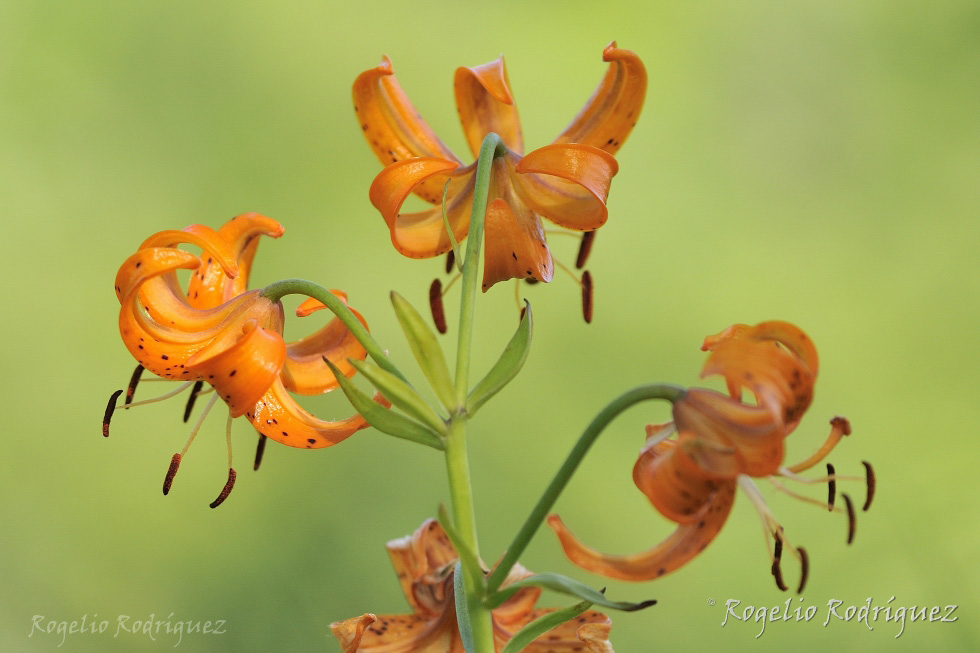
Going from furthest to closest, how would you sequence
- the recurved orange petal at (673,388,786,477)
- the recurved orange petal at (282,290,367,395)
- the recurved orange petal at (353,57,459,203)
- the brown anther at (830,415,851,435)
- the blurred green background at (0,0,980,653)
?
the blurred green background at (0,0,980,653) < the recurved orange petal at (353,57,459,203) < the recurved orange petal at (282,290,367,395) < the brown anther at (830,415,851,435) < the recurved orange petal at (673,388,786,477)

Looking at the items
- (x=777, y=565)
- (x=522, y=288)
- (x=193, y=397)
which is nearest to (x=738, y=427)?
(x=777, y=565)

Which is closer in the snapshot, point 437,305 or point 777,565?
point 777,565

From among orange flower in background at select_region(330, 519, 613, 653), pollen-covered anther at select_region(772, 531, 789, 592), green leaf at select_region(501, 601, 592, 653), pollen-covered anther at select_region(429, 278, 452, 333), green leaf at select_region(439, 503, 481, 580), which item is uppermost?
pollen-covered anther at select_region(429, 278, 452, 333)

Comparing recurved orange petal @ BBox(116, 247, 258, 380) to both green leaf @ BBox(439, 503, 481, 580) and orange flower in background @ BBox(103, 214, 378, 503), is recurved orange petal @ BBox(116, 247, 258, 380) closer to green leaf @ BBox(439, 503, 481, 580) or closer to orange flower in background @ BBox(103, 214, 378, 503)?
orange flower in background @ BBox(103, 214, 378, 503)

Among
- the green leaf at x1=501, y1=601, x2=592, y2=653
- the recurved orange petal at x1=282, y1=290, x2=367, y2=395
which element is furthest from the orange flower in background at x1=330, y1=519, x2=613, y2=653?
the recurved orange petal at x1=282, y1=290, x2=367, y2=395

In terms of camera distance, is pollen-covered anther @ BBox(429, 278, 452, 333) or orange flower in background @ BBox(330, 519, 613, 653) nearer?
orange flower in background @ BBox(330, 519, 613, 653)

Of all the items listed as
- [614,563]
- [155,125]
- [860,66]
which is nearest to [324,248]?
[155,125]

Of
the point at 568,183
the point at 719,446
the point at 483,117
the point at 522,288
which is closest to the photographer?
the point at 719,446

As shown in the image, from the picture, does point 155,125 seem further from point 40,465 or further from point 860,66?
point 860,66

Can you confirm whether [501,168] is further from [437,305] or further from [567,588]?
[567,588]
